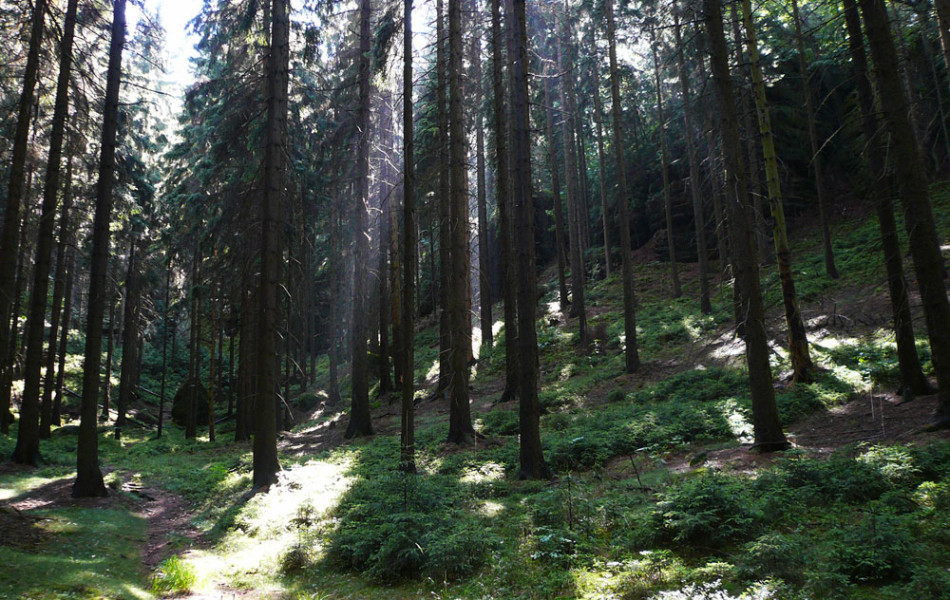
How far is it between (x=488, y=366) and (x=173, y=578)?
18.1 m

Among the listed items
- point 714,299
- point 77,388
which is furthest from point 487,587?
point 77,388

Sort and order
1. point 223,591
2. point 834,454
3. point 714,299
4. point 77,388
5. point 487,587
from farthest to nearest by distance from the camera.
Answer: point 77,388, point 714,299, point 834,454, point 223,591, point 487,587

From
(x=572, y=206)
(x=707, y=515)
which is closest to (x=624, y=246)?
(x=572, y=206)

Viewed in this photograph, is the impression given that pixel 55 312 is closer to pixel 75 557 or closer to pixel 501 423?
pixel 75 557

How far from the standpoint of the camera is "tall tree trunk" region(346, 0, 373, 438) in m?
17.2

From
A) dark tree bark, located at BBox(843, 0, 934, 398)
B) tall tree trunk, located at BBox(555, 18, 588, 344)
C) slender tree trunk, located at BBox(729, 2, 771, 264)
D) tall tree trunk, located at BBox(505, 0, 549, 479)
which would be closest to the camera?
dark tree bark, located at BBox(843, 0, 934, 398)

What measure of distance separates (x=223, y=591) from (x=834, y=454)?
816 cm

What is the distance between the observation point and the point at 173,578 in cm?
640

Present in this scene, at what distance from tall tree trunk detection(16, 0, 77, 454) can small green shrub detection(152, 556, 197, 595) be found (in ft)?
30.1

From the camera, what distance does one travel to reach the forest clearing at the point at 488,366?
19.3 feet

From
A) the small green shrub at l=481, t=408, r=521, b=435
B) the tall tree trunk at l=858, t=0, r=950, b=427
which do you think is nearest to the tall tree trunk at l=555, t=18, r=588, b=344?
the small green shrub at l=481, t=408, r=521, b=435

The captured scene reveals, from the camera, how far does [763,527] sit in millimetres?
5566

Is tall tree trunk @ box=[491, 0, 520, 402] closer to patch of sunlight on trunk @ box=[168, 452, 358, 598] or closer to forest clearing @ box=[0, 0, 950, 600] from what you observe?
forest clearing @ box=[0, 0, 950, 600]

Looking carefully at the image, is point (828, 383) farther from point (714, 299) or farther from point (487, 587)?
point (714, 299)
